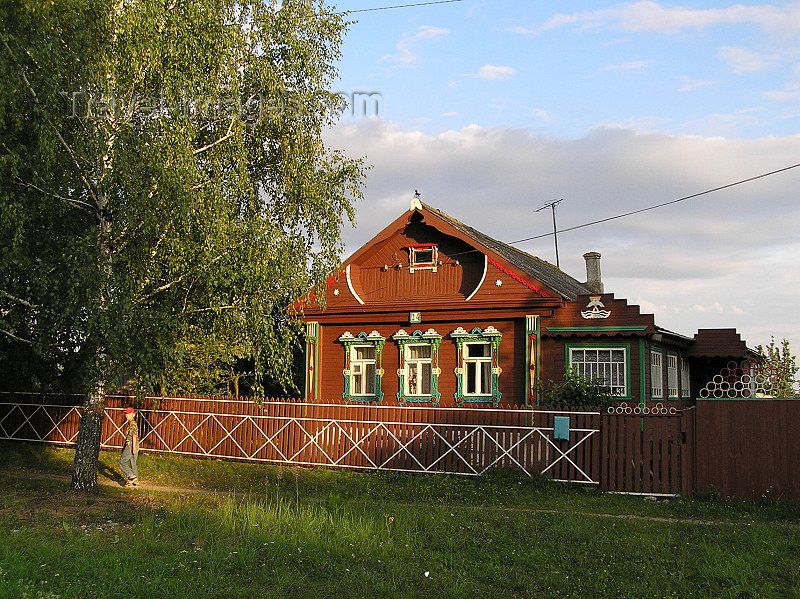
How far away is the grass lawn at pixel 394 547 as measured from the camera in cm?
820

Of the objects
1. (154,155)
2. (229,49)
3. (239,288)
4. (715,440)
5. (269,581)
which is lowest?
(269,581)

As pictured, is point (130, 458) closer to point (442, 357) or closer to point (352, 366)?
point (352, 366)

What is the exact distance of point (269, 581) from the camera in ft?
27.2

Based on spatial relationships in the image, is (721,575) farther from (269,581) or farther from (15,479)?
(15,479)

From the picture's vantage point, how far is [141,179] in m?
12.4

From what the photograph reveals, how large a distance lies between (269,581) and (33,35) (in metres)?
9.21

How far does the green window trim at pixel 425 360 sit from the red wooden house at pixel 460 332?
1.2 inches

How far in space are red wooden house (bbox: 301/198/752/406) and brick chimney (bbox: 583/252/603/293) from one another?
3677 millimetres

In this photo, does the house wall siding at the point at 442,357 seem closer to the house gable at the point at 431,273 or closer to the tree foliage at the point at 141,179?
the house gable at the point at 431,273

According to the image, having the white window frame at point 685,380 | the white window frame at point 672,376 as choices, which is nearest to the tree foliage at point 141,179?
the white window frame at point 672,376

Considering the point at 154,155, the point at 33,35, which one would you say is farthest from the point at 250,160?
the point at 33,35

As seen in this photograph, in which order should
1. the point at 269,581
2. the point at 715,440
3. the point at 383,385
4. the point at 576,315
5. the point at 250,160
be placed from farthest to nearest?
the point at 383,385 < the point at 576,315 < the point at 250,160 < the point at 715,440 < the point at 269,581

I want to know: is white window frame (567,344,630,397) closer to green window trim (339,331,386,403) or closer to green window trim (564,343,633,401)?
green window trim (564,343,633,401)

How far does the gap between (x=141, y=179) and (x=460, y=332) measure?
10.8 meters
